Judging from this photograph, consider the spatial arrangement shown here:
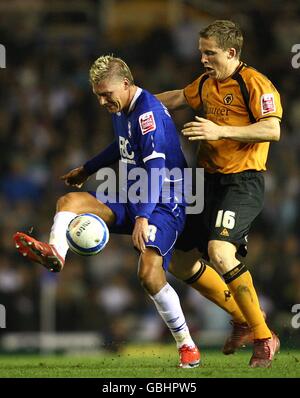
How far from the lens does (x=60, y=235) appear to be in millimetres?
8438

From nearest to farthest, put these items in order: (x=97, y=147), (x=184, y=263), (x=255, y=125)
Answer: (x=255, y=125) → (x=184, y=263) → (x=97, y=147)

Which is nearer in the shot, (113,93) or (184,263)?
(113,93)

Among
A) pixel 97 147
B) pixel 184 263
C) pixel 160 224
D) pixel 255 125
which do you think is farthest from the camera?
pixel 97 147

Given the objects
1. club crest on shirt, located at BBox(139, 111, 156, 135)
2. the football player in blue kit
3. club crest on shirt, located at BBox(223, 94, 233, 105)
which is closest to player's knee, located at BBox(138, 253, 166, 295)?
the football player in blue kit

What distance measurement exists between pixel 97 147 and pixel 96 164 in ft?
21.2

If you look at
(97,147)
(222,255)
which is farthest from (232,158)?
(97,147)

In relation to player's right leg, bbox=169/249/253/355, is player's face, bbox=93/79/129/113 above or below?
above

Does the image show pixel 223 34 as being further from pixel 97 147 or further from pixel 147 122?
pixel 97 147

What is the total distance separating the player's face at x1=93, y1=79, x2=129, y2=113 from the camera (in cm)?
841

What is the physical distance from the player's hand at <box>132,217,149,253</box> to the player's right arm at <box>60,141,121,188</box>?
37.3 inches

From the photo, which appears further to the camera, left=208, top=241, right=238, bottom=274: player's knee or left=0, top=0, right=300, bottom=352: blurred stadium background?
left=0, top=0, right=300, bottom=352: blurred stadium background

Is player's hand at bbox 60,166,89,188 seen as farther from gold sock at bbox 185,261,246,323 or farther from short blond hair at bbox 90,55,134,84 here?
gold sock at bbox 185,261,246,323

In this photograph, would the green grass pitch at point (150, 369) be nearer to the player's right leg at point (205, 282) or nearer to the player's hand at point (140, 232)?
the player's right leg at point (205, 282)

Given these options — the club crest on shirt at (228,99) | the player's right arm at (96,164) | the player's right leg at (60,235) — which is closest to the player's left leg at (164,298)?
the player's right leg at (60,235)
